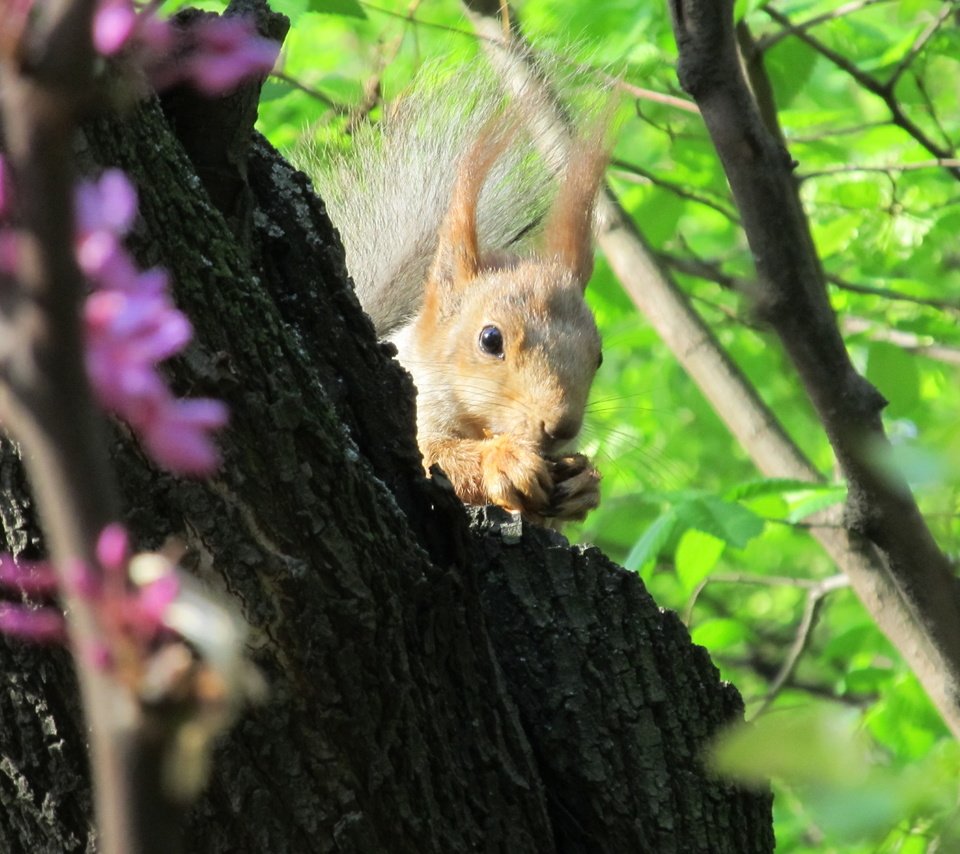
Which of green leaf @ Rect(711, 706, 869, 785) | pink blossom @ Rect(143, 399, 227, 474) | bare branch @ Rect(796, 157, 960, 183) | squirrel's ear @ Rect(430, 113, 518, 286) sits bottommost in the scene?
green leaf @ Rect(711, 706, 869, 785)

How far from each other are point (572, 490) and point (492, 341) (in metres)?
0.54

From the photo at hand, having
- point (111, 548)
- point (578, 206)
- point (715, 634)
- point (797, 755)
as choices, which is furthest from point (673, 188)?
point (111, 548)

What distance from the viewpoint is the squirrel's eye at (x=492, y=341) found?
291 cm

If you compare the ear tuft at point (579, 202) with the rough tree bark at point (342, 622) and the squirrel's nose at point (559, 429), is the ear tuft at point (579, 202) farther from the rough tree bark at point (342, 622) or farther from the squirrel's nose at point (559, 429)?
the rough tree bark at point (342, 622)

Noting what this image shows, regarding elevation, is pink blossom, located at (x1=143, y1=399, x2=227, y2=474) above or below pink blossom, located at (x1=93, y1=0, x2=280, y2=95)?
below

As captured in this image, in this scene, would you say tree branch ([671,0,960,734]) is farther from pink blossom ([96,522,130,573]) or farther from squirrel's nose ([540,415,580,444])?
pink blossom ([96,522,130,573])

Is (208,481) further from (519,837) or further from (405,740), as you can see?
(519,837)

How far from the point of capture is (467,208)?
9.80ft

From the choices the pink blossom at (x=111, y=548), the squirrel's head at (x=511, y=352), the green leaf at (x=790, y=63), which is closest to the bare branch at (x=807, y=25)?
the green leaf at (x=790, y=63)

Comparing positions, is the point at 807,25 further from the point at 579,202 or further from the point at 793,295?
the point at 793,295

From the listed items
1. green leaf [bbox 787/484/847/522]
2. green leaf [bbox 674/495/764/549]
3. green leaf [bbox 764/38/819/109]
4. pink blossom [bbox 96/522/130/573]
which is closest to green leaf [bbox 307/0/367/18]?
green leaf [bbox 764/38/819/109]

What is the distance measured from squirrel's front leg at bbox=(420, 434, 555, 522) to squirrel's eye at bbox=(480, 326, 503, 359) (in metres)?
0.28

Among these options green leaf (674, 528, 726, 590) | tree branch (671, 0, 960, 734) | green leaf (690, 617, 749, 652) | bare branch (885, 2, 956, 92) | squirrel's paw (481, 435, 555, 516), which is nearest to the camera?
tree branch (671, 0, 960, 734)

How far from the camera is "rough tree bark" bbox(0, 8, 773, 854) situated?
1235 millimetres
